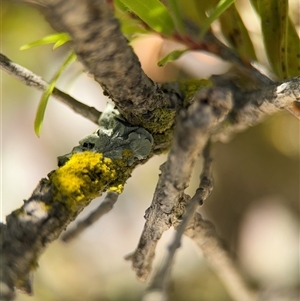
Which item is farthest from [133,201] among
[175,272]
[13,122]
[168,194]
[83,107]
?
[168,194]

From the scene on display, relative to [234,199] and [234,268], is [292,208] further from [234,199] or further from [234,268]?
[234,268]

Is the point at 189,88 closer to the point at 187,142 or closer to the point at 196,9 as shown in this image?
the point at 196,9

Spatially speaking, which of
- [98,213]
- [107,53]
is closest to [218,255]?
[98,213]

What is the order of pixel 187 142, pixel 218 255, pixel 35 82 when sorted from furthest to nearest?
pixel 218 255, pixel 35 82, pixel 187 142

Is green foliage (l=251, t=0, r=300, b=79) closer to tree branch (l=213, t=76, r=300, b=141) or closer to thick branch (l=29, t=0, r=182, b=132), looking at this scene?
tree branch (l=213, t=76, r=300, b=141)

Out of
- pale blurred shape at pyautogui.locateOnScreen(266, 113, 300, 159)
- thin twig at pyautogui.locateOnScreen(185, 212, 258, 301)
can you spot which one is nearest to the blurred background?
pale blurred shape at pyautogui.locateOnScreen(266, 113, 300, 159)
